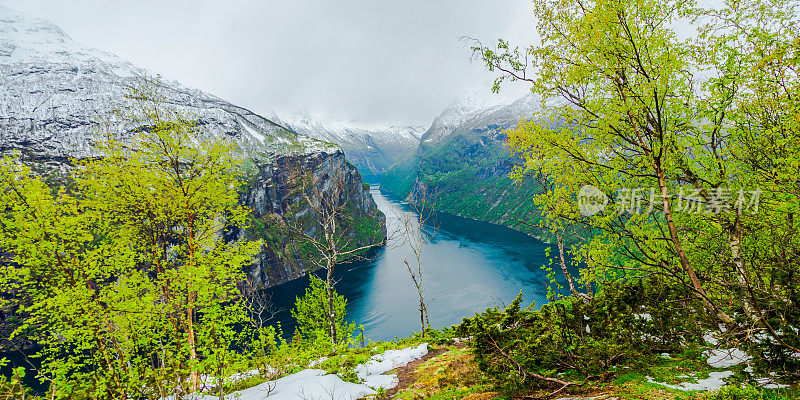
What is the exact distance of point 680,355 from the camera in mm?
7562

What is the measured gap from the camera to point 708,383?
6.01 metres

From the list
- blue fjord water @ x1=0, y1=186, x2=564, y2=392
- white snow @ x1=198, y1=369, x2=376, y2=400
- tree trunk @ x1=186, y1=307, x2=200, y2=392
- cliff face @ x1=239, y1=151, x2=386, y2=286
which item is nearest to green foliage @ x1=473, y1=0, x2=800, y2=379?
white snow @ x1=198, y1=369, x2=376, y2=400

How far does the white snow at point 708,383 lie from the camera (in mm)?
5785

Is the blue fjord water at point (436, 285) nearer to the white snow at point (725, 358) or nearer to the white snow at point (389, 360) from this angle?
the white snow at point (389, 360)

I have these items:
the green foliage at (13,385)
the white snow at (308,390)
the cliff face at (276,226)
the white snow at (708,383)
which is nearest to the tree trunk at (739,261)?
the white snow at (708,383)

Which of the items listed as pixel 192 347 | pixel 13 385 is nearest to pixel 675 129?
pixel 192 347

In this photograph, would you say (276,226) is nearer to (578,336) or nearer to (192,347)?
(192,347)

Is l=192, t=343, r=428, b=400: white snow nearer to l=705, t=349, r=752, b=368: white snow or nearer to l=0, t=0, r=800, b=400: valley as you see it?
l=0, t=0, r=800, b=400: valley

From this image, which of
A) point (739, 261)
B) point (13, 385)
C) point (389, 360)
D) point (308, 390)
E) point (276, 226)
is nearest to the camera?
point (739, 261)
